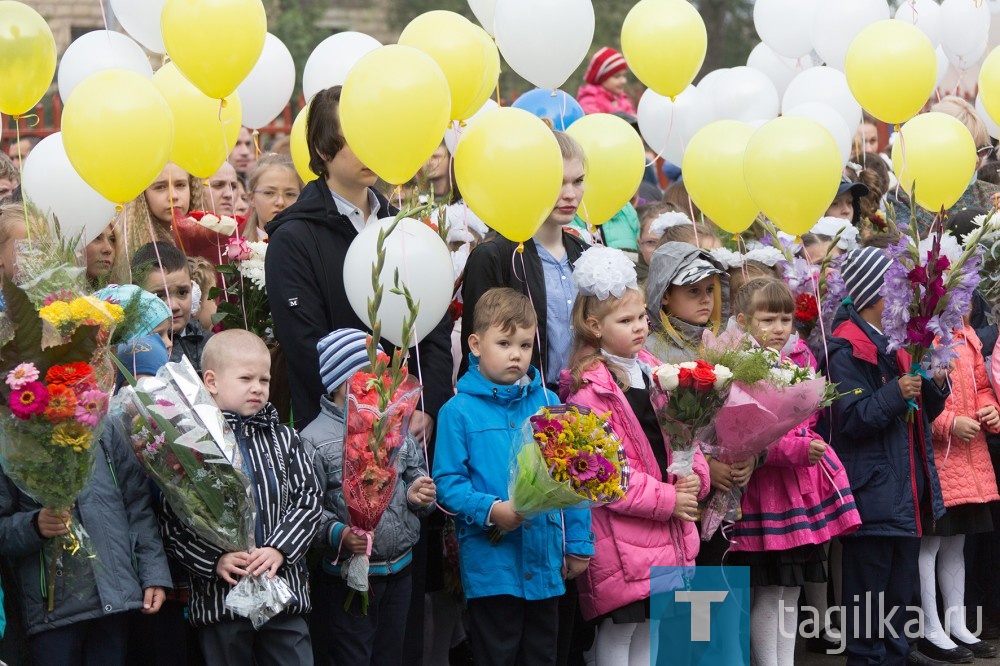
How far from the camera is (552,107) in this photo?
709 cm

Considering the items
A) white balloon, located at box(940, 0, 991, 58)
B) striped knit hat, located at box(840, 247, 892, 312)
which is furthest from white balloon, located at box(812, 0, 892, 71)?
striped knit hat, located at box(840, 247, 892, 312)

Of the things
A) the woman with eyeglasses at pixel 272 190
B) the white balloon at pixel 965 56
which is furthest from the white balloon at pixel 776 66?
the woman with eyeglasses at pixel 272 190

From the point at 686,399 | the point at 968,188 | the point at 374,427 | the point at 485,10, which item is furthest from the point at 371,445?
the point at 968,188

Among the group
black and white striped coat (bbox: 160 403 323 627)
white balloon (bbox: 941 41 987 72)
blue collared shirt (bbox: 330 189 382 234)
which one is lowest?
black and white striped coat (bbox: 160 403 323 627)

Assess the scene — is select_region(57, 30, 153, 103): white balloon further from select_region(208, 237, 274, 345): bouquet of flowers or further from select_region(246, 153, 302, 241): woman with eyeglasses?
select_region(208, 237, 274, 345): bouquet of flowers

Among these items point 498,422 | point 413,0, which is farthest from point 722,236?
point 413,0

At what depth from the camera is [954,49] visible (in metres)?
7.89

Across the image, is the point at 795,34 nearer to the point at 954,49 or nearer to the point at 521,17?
the point at 954,49

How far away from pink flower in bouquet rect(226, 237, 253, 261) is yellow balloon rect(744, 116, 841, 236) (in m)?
2.14

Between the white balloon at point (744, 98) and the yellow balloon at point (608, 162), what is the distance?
1296 mm

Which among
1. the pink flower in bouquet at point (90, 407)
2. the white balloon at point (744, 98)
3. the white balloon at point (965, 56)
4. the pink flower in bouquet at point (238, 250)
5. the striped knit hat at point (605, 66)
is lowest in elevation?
the pink flower in bouquet at point (90, 407)

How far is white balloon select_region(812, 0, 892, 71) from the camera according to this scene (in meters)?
7.25

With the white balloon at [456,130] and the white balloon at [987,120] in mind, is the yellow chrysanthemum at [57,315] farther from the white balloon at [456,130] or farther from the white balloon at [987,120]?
the white balloon at [987,120]

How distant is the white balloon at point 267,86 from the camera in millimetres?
6547
